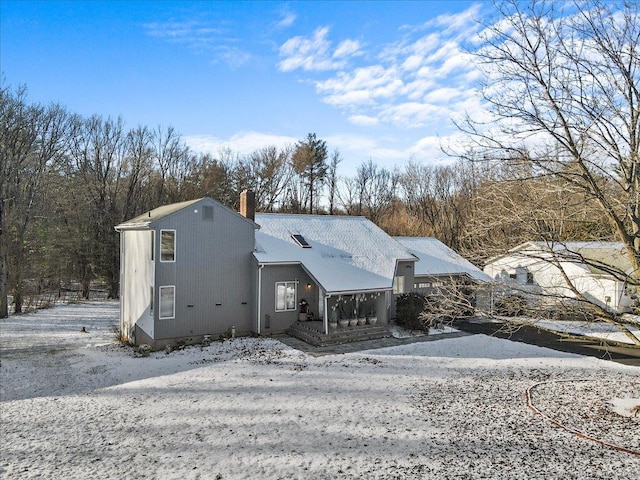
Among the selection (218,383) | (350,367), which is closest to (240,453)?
(218,383)

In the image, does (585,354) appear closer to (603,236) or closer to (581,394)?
(581,394)

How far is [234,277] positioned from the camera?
681 inches

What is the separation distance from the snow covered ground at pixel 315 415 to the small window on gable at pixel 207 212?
514 cm

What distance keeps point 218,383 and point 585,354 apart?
13398 mm

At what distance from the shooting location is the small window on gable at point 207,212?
16688 millimetres

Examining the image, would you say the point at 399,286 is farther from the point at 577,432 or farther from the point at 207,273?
the point at 577,432

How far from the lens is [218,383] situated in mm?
11703

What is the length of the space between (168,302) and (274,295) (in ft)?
14.0

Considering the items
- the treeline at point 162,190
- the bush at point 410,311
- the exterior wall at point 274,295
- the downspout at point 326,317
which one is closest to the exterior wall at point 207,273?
the exterior wall at point 274,295

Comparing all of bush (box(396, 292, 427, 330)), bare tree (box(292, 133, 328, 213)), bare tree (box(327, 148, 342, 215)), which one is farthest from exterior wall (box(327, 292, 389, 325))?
bare tree (box(327, 148, 342, 215))

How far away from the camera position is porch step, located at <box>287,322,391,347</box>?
1630cm

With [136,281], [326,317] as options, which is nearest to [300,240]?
[326,317]

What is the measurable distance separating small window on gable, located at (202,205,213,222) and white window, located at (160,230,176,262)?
4.47 feet

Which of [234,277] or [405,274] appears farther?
[405,274]
